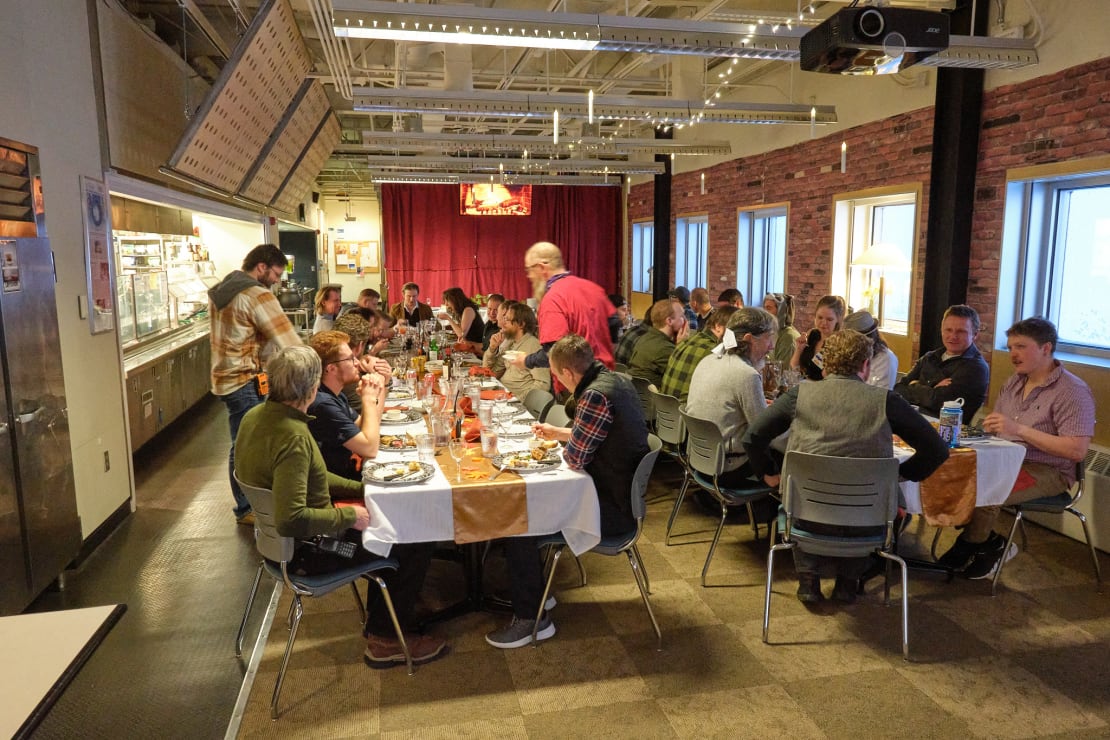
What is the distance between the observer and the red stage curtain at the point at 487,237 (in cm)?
1487

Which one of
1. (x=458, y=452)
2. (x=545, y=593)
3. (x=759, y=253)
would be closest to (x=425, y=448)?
(x=458, y=452)

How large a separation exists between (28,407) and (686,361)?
3421 millimetres

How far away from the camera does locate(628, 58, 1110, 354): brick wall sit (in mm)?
4750

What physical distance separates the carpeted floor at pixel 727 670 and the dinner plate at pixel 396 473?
2.61 ft

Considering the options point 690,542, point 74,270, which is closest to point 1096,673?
point 690,542

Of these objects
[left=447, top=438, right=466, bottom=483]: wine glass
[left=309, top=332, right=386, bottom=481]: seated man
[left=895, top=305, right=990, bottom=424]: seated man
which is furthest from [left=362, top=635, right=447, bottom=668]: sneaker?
[left=895, top=305, right=990, bottom=424]: seated man

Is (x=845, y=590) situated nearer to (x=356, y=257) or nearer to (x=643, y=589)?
(x=643, y=589)

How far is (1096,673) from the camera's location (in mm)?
2898

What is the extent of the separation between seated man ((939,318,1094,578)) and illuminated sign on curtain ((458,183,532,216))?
38.3 feet

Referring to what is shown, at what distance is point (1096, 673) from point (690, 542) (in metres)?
1.91

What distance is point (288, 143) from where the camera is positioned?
780cm

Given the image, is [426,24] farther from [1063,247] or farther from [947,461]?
[1063,247]

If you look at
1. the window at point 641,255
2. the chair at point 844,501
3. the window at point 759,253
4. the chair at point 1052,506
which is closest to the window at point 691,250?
the window at point 759,253

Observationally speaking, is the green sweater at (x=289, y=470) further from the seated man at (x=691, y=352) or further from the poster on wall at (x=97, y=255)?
the seated man at (x=691, y=352)
